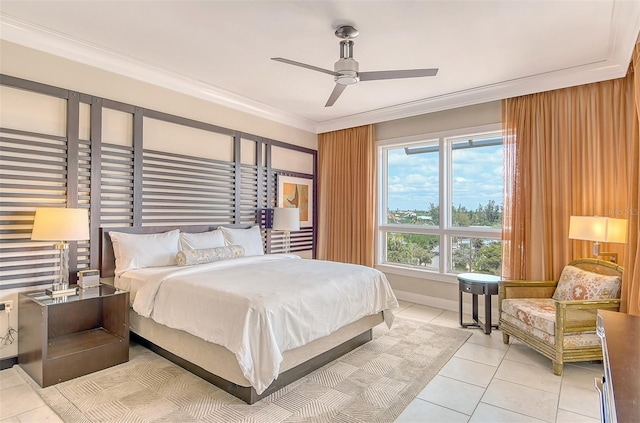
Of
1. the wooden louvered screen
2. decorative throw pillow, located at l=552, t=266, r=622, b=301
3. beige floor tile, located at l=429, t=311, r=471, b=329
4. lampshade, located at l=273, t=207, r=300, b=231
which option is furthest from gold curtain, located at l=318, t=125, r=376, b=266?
decorative throw pillow, located at l=552, t=266, r=622, b=301

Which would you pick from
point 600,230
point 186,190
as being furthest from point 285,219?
point 600,230

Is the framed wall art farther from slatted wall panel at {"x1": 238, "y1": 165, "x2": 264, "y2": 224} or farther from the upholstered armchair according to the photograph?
the upholstered armchair

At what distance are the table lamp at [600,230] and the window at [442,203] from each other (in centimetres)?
117

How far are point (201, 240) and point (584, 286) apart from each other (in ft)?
13.2

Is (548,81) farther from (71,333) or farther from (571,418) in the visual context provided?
(71,333)

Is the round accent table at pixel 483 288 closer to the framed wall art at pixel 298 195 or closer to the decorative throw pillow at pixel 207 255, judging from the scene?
the decorative throw pillow at pixel 207 255

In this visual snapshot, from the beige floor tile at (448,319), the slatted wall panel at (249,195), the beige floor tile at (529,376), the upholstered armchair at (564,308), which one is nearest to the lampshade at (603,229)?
the upholstered armchair at (564,308)

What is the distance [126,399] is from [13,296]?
149 cm

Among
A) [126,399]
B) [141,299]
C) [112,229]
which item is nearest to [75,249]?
[112,229]

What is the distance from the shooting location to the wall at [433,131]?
4551 millimetres

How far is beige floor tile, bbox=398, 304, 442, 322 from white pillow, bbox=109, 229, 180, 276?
302 centimetres

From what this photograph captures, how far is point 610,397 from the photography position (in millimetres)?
981

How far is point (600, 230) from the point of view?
314cm

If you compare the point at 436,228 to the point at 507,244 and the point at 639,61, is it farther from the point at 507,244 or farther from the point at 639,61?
the point at 639,61
